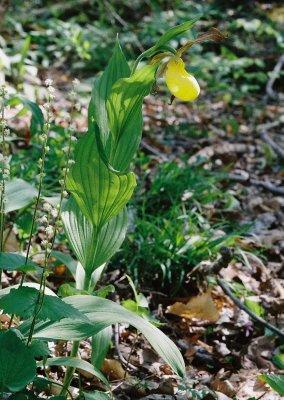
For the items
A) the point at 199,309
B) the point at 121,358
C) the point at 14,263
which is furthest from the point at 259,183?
the point at 14,263

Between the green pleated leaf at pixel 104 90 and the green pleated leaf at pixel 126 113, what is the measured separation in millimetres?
44

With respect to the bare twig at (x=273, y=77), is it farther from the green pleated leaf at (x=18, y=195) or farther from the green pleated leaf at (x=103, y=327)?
the green pleated leaf at (x=103, y=327)

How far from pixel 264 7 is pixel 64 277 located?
5.45 meters

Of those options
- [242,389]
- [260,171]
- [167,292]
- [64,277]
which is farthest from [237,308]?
[260,171]

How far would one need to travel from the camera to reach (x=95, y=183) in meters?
1.45

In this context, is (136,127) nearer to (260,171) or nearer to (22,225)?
(22,225)

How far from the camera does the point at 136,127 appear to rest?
1.52 meters

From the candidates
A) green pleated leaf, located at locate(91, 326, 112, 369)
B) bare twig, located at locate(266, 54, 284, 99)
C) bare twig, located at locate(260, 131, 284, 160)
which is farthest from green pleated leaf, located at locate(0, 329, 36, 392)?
bare twig, located at locate(266, 54, 284, 99)

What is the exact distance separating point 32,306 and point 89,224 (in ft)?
1.69

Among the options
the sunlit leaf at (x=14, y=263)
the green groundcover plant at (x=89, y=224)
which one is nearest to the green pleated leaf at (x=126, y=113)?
the green groundcover plant at (x=89, y=224)

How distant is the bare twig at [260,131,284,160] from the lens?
379cm

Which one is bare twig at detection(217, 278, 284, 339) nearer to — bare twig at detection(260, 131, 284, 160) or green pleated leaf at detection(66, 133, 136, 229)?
green pleated leaf at detection(66, 133, 136, 229)

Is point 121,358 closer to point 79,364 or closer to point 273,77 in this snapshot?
point 79,364

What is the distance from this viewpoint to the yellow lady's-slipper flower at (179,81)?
152 centimetres
